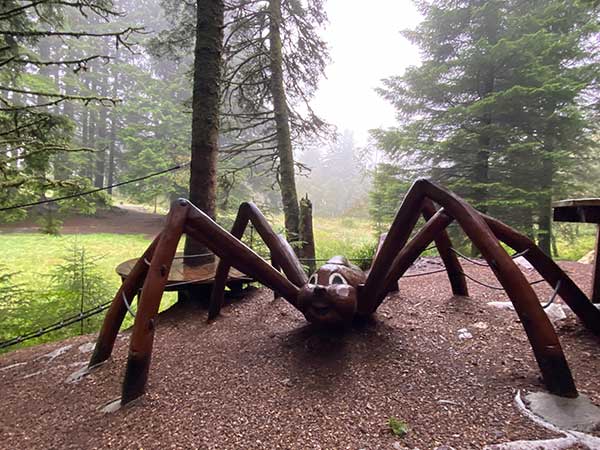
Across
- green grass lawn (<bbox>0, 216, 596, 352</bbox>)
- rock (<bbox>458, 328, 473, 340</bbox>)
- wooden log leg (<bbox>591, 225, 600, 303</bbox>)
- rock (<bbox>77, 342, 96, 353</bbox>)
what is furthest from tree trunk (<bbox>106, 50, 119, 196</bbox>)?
wooden log leg (<bbox>591, 225, 600, 303</bbox>)

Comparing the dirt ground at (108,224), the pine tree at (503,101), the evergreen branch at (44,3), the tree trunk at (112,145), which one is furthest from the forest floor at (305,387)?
the tree trunk at (112,145)

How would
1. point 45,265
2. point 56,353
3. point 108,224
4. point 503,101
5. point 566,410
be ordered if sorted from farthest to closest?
point 108,224 → point 45,265 → point 503,101 → point 56,353 → point 566,410

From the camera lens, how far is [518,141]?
28.3 feet

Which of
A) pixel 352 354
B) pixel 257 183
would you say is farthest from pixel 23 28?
pixel 257 183

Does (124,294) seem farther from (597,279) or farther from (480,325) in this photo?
(597,279)

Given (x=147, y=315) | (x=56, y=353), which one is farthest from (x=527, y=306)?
(x=56, y=353)

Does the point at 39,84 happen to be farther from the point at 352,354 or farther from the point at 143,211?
the point at 143,211

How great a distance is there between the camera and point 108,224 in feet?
56.3

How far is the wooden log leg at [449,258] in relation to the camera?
114 inches

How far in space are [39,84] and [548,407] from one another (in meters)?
12.8

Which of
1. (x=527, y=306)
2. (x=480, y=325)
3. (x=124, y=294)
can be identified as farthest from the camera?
(x=480, y=325)

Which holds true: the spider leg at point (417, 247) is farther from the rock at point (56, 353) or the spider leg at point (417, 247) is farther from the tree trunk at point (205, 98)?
the rock at point (56, 353)

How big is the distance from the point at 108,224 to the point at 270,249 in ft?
59.7

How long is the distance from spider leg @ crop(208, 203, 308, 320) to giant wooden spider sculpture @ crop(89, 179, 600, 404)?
0.06 ft
